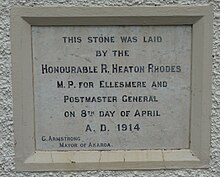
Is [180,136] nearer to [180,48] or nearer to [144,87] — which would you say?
[144,87]

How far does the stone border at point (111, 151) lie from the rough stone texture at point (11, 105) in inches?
0.8

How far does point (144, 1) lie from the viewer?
1479 millimetres

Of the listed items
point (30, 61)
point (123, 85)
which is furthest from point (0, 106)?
point (123, 85)

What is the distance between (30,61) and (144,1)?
482 mm

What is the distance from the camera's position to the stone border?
148 cm

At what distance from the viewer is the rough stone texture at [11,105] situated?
1.48 meters

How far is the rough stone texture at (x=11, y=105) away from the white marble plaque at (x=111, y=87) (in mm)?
94

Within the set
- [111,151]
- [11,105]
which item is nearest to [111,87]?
[111,151]

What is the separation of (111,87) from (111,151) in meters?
0.26

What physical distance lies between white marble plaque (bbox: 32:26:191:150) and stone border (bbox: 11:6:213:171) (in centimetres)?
3

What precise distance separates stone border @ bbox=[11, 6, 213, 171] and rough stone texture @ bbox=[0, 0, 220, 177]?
2cm

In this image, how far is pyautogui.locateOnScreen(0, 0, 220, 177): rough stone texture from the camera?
1479 mm

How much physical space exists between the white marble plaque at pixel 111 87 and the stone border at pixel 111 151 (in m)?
0.03

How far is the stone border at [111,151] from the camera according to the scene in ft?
4.84
